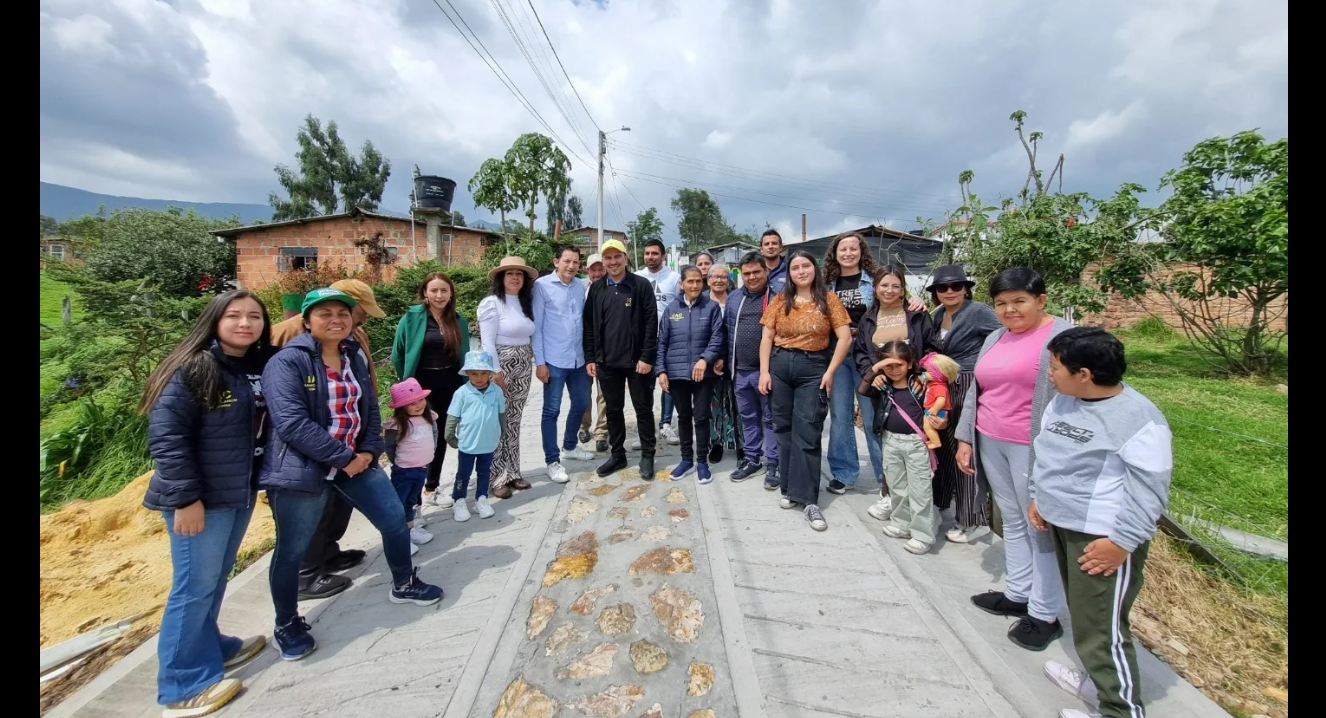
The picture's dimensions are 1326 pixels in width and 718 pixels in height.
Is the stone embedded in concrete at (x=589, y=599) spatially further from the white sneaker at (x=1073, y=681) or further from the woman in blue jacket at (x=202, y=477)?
the white sneaker at (x=1073, y=681)

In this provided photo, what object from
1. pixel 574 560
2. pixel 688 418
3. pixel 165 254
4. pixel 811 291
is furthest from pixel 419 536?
pixel 165 254

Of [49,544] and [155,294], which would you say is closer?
[49,544]

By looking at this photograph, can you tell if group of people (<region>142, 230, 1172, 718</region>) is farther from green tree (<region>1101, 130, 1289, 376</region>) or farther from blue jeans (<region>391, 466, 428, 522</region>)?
green tree (<region>1101, 130, 1289, 376</region>)

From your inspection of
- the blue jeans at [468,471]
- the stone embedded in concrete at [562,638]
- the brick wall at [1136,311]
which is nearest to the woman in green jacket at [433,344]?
the blue jeans at [468,471]

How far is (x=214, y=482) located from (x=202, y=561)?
1.03 feet

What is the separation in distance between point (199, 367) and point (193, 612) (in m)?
0.98

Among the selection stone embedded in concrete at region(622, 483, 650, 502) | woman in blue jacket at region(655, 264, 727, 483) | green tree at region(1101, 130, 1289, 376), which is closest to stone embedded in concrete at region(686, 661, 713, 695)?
stone embedded in concrete at region(622, 483, 650, 502)

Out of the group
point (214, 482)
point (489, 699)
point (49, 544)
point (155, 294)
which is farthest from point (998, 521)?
point (155, 294)

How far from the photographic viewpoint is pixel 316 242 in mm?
16891

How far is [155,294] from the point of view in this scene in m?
6.68

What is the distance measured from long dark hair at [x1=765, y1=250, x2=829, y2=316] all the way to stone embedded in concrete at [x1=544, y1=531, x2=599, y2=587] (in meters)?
2.00

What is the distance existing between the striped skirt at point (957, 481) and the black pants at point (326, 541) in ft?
11.8

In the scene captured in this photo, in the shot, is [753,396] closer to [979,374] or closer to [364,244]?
[979,374]

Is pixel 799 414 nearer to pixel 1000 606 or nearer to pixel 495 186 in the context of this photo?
pixel 1000 606
